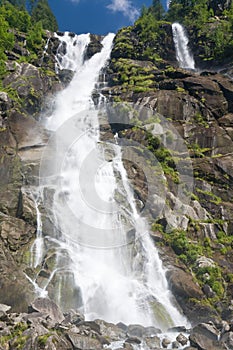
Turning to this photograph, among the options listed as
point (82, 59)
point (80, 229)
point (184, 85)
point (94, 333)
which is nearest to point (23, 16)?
point (82, 59)

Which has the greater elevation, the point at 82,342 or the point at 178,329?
the point at 82,342

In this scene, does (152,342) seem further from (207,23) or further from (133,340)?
(207,23)

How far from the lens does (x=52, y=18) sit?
6256cm

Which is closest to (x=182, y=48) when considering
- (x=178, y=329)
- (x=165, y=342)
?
(x=178, y=329)

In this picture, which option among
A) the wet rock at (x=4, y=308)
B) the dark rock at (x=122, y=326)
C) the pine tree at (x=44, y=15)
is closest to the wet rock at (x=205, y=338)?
the dark rock at (x=122, y=326)

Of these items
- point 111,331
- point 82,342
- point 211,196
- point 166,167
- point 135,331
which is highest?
point 166,167

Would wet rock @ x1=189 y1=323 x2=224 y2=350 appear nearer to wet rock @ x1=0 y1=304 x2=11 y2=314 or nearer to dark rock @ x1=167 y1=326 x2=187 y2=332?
dark rock @ x1=167 y1=326 x2=187 y2=332

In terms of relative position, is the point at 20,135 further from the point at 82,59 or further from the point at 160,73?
the point at 82,59

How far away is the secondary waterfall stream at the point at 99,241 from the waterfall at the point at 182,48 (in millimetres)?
21237

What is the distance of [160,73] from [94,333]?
28.9 meters

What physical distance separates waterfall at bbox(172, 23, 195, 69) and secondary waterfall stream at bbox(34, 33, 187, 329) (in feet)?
69.7

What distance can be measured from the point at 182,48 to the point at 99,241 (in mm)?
33806

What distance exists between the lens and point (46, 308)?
51.0 feet

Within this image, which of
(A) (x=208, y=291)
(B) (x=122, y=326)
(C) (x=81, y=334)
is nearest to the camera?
(C) (x=81, y=334)
